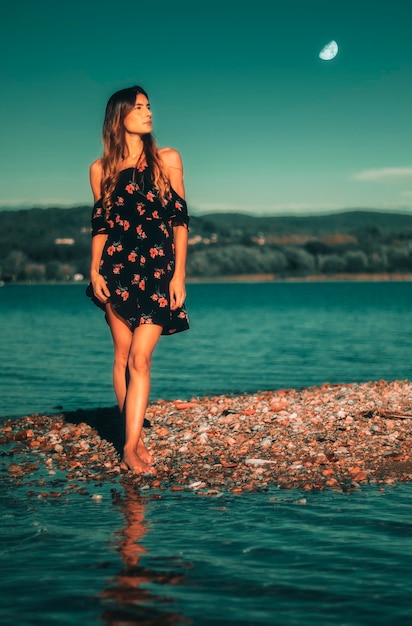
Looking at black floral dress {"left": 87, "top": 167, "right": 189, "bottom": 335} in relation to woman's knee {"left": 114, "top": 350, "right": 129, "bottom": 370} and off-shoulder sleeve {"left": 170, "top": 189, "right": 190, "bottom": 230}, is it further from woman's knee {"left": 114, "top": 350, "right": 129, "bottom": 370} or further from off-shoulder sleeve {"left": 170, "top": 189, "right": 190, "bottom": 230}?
woman's knee {"left": 114, "top": 350, "right": 129, "bottom": 370}

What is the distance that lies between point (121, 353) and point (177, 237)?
44.3 inches

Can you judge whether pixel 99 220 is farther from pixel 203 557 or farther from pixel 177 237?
pixel 203 557

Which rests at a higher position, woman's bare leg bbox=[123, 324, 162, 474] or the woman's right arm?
the woman's right arm

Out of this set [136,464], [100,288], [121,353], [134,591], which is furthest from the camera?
[121,353]

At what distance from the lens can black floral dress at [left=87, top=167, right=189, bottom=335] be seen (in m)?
6.61

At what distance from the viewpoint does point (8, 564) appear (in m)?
4.69

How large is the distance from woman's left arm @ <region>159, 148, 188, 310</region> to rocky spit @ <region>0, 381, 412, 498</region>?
59.8 inches

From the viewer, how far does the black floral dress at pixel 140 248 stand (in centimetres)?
661

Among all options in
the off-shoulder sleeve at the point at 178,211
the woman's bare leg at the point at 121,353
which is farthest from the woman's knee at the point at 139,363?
the off-shoulder sleeve at the point at 178,211

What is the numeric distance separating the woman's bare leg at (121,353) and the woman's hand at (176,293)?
484 mm

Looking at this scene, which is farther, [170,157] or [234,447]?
[234,447]

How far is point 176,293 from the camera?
6637 millimetres

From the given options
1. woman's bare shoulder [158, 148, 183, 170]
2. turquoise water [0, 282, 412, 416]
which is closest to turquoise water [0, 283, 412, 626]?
woman's bare shoulder [158, 148, 183, 170]

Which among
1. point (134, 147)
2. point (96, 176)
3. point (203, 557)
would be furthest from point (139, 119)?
point (203, 557)
